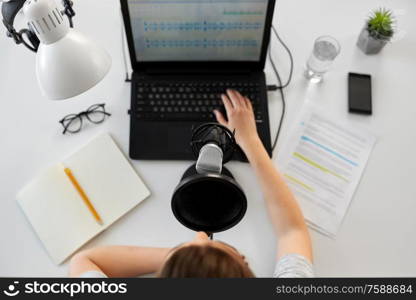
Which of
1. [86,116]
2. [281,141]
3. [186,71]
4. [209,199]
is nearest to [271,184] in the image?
[281,141]

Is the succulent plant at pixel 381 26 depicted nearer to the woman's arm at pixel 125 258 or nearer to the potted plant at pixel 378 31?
the potted plant at pixel 378 31

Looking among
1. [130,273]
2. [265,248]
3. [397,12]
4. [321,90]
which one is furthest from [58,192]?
[397,12]

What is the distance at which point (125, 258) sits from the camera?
32.5 inches

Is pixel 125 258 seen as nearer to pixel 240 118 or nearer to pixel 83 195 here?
pixel 83 195

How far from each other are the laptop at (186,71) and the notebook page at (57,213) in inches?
7.4

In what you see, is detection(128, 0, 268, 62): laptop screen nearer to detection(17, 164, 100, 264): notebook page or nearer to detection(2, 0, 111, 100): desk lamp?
detection(2, 0, 111, 100): desk lamp

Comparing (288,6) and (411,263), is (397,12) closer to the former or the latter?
(288,6)

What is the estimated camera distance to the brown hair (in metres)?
0.60

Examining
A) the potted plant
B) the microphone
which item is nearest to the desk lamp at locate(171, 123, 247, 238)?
the microphone

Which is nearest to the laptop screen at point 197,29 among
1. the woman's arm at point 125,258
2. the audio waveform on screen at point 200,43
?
the audio waveform on screen at point 200,43

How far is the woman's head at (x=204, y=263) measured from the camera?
599 millimetres

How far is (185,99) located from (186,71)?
8 cm

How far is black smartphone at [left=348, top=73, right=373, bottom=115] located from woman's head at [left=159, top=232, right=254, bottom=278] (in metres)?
0.60

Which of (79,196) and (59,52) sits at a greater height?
(59,52)
